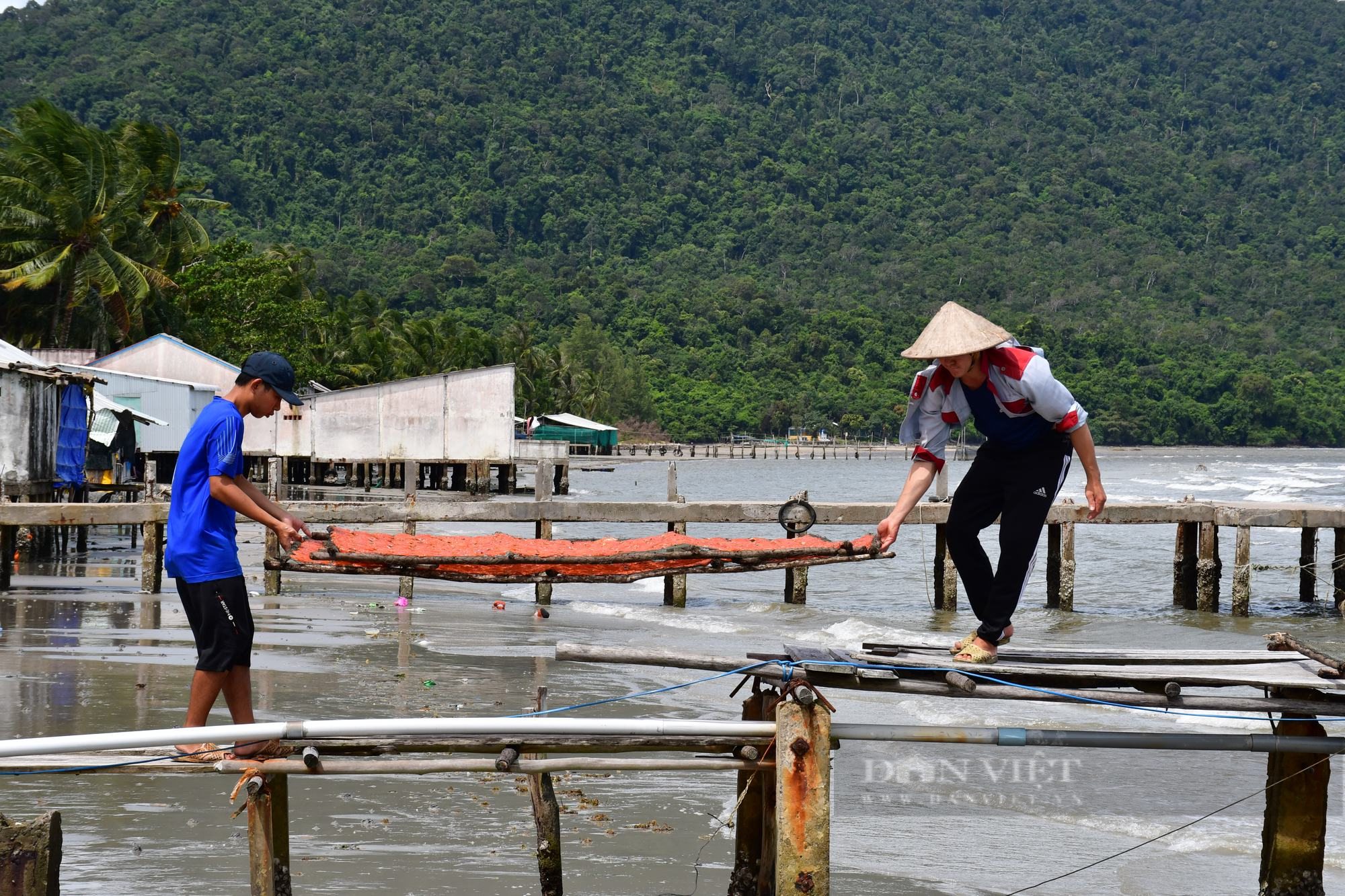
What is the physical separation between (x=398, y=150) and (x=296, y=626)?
7543 inches

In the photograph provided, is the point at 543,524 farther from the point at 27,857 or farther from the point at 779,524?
the point at 27,857

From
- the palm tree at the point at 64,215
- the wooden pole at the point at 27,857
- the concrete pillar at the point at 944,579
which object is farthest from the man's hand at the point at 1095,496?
the palm tree at the point at 64,215

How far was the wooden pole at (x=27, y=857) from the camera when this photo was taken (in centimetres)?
472

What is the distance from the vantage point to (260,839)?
16.8 feet

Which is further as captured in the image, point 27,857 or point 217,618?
point 217,618

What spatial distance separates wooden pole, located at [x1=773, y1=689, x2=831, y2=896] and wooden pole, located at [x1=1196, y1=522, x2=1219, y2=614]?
14245 millimetres

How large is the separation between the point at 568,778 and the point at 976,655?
293 cm

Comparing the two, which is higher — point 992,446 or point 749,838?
point 992,446

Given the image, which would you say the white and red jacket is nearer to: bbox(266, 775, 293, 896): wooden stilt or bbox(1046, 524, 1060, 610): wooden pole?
bbox(266, 775, 293, 896): wooden stilt

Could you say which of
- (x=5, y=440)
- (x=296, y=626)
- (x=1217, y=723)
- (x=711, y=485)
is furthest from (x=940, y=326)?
(x=711, y=485)

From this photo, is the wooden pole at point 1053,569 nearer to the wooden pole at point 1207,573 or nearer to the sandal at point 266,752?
the wooden pole at point 1207,573

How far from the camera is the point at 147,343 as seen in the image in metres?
37.5

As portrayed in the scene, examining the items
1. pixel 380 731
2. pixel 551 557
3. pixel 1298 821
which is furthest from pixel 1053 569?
pixel 380 731

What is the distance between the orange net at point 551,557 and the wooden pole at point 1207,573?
1216 cm
